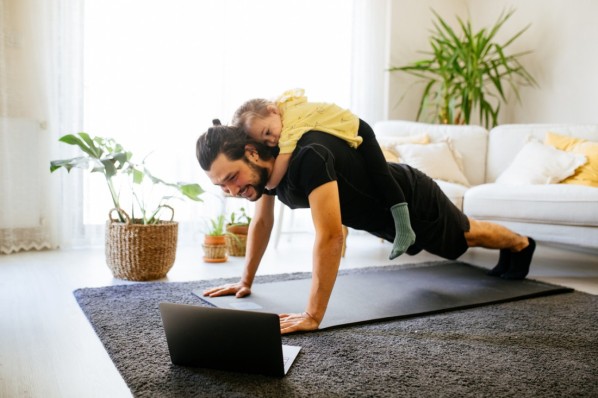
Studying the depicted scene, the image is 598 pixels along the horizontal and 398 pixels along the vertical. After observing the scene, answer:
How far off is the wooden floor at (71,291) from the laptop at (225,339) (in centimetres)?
18

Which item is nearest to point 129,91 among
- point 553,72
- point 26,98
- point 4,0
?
point 26,98

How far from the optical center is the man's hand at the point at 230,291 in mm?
2074

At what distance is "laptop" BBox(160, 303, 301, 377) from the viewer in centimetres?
131

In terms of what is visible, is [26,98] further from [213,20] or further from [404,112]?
[404,112]

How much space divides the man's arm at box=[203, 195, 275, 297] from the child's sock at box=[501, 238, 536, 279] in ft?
4.27

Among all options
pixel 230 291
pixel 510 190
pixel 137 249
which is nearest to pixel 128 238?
pixel 137 249

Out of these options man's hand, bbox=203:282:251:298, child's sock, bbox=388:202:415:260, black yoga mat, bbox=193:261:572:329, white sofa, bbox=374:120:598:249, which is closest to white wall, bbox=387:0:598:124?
white sofa, bbox=374:120:598:249

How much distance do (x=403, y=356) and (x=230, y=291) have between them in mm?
817

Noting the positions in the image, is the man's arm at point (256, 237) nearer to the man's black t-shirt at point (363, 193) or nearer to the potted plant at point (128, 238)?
the man's black t-shirt at point (363, 193)

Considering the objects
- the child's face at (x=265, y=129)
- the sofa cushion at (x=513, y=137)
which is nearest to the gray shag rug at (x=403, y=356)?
the child's face at (x=265, y=129)

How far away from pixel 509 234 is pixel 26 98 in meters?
2.76

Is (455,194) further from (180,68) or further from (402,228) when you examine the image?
(180,68)

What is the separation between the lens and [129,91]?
11.1 feet

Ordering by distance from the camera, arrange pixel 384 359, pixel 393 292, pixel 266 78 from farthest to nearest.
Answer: pixel 266 78 → pixel 393 292 → pixel 384 359
